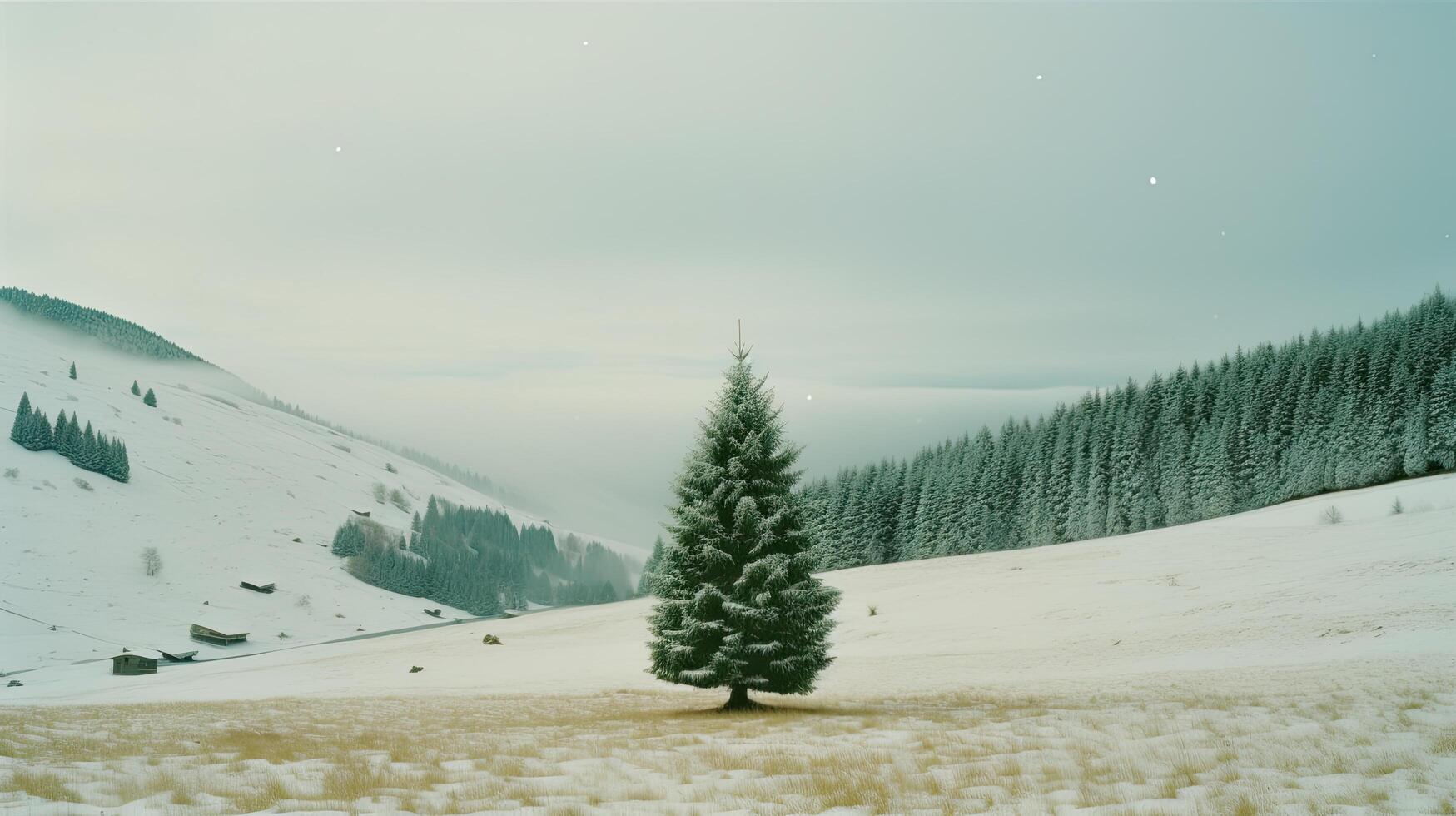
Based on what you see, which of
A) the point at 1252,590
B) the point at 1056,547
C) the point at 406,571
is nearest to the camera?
the point at 1252,590

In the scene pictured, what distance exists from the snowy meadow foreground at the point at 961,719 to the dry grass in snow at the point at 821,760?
0.22ft

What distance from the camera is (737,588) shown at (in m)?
23.1

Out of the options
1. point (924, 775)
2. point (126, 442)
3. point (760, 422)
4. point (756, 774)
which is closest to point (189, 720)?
point (760, 422)

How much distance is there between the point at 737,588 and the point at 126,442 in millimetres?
207246

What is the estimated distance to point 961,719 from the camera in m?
19.2

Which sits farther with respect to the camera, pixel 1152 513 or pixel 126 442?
pixel 126 442

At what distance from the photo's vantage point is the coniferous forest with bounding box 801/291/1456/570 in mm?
72375

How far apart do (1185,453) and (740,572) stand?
8123cm

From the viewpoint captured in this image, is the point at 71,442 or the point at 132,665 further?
the point at 71,442

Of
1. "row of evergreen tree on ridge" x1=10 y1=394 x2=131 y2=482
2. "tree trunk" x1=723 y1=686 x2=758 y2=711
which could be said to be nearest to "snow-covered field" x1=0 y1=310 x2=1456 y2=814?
"tree trunk" x1=723 y1=686 x2=758 y2=711

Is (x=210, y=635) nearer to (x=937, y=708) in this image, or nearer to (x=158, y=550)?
(x=158, y=550)

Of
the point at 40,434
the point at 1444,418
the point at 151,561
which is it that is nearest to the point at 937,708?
the point at 1444,418

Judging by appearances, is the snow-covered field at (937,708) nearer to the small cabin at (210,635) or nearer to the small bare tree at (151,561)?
the small cabin at (210,635)

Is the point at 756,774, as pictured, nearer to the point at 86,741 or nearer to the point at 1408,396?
the point at 86,741
